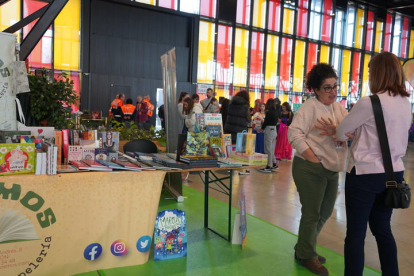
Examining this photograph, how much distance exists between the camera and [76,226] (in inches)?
95.1

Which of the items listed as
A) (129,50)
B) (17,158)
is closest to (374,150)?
(17,158)

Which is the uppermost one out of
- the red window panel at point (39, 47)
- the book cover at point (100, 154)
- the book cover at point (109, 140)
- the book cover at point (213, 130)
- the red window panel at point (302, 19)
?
the red window panel at point (302, 19)

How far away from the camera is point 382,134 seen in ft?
6.45

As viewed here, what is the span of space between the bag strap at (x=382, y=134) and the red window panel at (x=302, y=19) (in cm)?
1412

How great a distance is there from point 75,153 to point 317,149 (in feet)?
5.61

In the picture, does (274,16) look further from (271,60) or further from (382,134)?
(382,134)

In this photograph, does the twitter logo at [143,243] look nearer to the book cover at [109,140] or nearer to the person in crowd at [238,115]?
the book cover at [109,140]

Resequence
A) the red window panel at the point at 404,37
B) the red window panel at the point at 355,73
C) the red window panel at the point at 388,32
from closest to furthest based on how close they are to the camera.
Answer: the red window panel at the point at 355,73, the red window panel at the point at 388,32, the red window panel at the point at 404,37

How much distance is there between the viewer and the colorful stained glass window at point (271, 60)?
47.4 feet

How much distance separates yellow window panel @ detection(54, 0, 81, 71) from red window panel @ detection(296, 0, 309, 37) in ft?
29.0

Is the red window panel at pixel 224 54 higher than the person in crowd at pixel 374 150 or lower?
higher

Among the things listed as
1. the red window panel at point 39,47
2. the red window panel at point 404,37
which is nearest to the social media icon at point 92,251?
the red window panel at point 39,47

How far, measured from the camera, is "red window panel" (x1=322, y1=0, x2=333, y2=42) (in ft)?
52.2

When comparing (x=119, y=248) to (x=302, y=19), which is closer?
(x=119, y=248)
